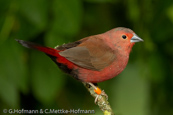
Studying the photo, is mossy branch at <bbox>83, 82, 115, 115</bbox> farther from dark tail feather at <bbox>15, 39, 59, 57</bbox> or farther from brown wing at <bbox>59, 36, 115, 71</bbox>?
dark tail feather at <bbox>15, 39, 59, 57</bbox>

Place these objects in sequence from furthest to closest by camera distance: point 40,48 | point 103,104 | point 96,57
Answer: point 96,57 → point 103,104 → point 40,48

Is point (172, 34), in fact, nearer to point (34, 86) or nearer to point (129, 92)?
point (129, 92)

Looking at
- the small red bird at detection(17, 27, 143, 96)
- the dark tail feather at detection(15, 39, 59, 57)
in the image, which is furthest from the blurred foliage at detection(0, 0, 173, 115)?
the dark tail feather at detection(15, 39, 59, 57)

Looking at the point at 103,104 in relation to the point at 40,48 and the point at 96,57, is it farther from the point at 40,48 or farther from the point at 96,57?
the point at 40,48

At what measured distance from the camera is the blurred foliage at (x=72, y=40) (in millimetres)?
2828

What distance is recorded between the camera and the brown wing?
91.3 inches

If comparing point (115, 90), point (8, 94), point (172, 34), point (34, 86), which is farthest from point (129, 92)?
point (8, 94)

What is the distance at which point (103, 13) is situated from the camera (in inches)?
141

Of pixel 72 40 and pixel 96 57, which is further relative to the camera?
pixel 72 40


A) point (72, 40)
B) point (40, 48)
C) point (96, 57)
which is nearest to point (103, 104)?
point (96, 57)

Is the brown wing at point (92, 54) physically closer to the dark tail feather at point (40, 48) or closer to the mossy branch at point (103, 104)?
the dark tail feather at point (40, 48)

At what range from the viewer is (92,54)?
239cm

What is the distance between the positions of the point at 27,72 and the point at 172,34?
1351mm

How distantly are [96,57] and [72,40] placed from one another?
76 cm
